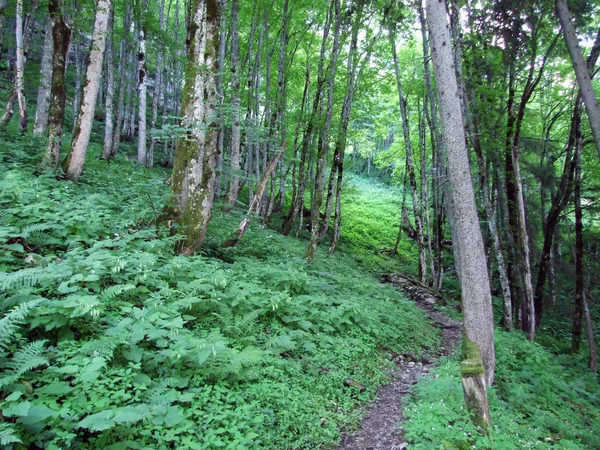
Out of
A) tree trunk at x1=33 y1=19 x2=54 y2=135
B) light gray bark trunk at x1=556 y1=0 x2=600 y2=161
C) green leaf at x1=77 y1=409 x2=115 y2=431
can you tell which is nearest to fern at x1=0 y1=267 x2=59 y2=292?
green leaf at x1=77 y1=409 x2=115 y2=431

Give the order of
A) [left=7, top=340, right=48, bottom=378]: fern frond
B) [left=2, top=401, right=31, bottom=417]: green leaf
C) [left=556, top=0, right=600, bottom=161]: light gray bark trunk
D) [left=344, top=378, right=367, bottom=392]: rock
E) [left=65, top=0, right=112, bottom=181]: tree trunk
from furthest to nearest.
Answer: [left=65, top=0, right=112, bottom=181]: tree trunk, [left=556, top=0, right=600, bottom=161]: light gray bark trunk, [left=344, top=378, right=367, bottom=392]: rock, [left=7, top=340, right=48, bottom=378]: fern frond, [left=2, top=401, right=31, bottom=417]: green leaf

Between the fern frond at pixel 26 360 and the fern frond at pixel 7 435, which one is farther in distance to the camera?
the fern frond at pixel 26 360

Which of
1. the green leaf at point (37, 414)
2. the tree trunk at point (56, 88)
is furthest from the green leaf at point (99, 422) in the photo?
the tree trunk at point (56, 88)

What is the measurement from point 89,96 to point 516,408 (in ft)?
36.4

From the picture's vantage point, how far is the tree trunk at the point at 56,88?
27.6 ft

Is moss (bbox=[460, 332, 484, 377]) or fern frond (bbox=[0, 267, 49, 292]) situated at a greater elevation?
fern frond (bbox=[0, 267, 49, 292])

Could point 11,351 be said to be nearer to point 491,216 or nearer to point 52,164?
point 52,164

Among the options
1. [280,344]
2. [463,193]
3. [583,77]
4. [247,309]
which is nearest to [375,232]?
[583,77]

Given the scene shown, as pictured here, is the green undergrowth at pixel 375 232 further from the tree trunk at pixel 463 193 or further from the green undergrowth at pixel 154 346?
the tree trunk at pixel 463 193

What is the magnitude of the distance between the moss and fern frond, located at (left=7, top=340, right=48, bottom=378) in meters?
4.62

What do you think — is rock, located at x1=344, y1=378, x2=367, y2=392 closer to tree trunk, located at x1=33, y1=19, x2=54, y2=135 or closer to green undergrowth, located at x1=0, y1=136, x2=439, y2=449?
green undergrowth, located at x1=0, y1=136, x2=439, y2=449

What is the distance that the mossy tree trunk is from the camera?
7012 mm

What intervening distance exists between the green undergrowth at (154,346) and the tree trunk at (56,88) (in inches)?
54.0

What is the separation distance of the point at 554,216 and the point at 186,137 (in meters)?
11.9
